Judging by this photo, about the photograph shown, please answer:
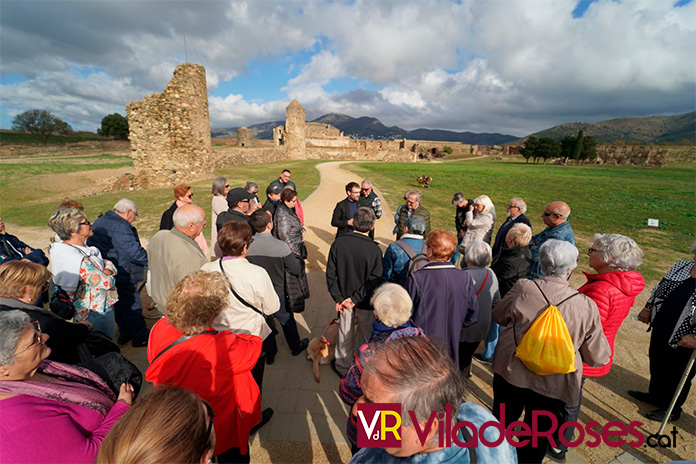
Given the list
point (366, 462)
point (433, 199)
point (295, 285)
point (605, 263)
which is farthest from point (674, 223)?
point (366, 462)

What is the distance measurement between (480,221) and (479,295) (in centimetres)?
275

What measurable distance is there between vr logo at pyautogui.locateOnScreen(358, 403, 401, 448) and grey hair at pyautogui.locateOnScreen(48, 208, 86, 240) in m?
3.87

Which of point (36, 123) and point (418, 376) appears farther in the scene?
point (36, 123)

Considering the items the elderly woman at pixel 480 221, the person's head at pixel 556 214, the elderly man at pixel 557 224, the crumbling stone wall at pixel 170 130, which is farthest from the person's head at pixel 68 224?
the crumbling stone wall at pixel 170 130

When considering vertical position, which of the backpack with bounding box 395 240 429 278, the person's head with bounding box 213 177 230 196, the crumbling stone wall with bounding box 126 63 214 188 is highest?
the crumbling stone wall with bounding box 126 63 214 188

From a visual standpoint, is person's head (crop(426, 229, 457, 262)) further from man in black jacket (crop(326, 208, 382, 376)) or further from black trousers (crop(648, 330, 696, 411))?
black trousers (crop(648, 330, 696, 411))

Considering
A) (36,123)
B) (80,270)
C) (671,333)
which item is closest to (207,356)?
(80,270)

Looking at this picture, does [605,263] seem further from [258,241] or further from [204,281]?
[258,241]

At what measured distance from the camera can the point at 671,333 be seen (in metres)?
2.96

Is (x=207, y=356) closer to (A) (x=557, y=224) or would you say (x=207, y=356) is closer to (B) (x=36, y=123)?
(A) (x=557, y=224)

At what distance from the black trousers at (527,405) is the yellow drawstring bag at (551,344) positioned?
41 cm

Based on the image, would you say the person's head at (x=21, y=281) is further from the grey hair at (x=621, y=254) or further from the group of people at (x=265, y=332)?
the grey hair at (x=621, y=254)

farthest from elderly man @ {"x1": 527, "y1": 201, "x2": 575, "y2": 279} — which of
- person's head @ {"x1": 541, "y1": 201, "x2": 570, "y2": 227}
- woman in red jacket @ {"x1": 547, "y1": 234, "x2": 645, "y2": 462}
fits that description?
woman in red jacket @ {"x1": 547, "y1": 234, "x2": 645, "y2": 462}

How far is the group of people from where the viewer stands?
1.17m
